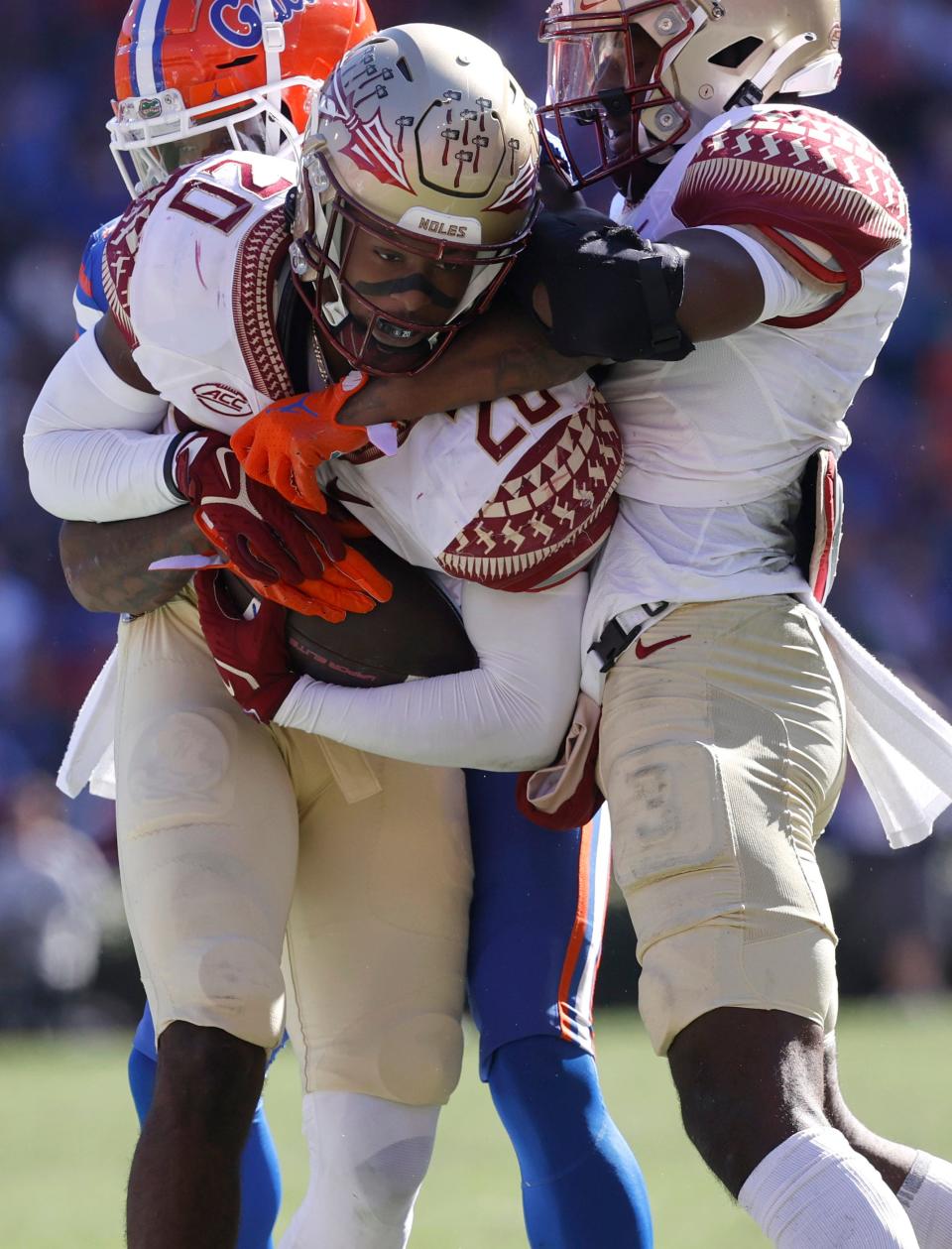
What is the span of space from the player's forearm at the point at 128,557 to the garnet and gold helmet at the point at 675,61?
722 millimetres

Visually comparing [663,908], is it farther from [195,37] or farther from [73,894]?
[73,894]

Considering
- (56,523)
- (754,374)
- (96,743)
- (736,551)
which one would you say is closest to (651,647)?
(736,551)

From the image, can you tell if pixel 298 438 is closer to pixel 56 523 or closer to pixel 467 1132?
pixel 467 1132

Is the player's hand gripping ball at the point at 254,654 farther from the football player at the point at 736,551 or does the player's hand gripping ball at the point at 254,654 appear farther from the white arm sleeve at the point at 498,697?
the football player at the point at 736,551

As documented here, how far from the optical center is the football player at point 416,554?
221 centimetres

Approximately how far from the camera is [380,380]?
224cm

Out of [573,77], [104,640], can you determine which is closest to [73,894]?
[104,640]

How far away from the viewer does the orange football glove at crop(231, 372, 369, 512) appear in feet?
7.35

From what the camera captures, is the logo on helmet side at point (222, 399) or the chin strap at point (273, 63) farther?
the chin strap at point (273, 63)

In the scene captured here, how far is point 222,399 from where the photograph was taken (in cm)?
236

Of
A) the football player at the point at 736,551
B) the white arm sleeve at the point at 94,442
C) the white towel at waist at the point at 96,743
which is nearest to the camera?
the football player at the point at 736,551

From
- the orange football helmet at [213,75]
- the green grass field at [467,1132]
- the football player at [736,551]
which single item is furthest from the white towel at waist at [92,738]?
the green grass field at [467,1132]

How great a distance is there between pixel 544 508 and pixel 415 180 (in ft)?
1.39

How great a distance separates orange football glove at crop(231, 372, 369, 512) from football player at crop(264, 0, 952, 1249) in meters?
0.03
